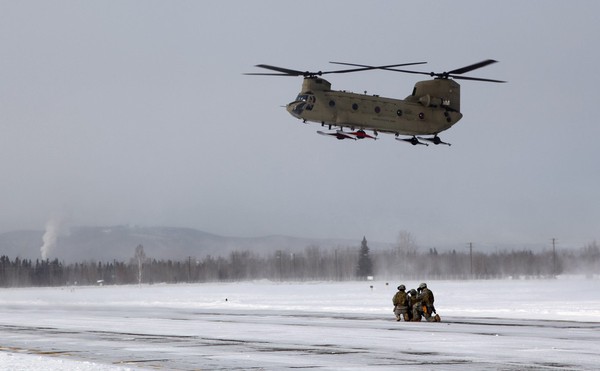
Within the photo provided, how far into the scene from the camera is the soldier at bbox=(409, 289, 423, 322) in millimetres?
37688

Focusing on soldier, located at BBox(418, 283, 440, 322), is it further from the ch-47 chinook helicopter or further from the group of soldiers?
the ch-47 chinook helicopter

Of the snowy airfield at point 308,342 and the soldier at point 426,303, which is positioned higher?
the soldier at point 426,303

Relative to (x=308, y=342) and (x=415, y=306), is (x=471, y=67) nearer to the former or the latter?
(x=415, y=306)

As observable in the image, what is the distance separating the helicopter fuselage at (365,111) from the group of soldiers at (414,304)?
1569 cm

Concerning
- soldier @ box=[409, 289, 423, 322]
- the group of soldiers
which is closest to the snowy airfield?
the group of soldiers

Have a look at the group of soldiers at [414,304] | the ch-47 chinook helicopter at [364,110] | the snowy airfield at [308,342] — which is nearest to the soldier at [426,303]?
the group of soldiers at [414,304]

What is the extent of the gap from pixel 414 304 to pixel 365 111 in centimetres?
1692

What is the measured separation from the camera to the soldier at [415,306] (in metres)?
37.7

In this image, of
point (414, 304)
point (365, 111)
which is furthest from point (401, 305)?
point (365, 111)

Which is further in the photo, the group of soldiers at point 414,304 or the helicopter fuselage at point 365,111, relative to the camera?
the helicopter fuselage at point 365,111

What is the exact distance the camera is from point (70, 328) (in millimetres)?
37250

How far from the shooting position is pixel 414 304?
38.0 metres

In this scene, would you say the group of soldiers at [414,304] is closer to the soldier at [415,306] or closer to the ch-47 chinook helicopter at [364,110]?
the soldier at [415,306]

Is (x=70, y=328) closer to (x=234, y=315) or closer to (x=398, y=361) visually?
(x=234, y=315)
